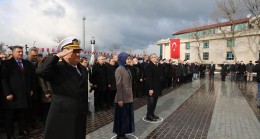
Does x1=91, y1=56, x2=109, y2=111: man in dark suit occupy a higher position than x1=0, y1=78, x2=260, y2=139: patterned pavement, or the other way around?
x1=91, y1=56, x2=109, y2=111: man in dark suit

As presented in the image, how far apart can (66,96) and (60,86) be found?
0.14 metres

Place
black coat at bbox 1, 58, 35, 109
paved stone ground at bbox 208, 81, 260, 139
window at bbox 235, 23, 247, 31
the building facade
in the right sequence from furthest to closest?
window at bbox 235, 23, 247, 31 < the building facade < paved stone ground at bbox 208, 81, 260, 139 < black coat at bbox 1, 58, 35, 109

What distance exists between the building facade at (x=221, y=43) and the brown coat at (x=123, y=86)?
3786cm

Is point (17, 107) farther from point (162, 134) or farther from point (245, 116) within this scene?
point (245, 116)

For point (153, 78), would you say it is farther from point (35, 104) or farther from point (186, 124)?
point (35, 104)

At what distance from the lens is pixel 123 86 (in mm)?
5500

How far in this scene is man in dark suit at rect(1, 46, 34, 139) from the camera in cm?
509

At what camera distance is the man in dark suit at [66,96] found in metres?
2.77

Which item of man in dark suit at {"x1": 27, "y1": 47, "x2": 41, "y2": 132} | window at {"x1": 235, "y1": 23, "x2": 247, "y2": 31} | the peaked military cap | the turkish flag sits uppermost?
window at {"x1": 235, "y1": 23, "x2": 247, "y2": 31}

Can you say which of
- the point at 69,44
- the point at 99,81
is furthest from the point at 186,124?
the point at 69,44

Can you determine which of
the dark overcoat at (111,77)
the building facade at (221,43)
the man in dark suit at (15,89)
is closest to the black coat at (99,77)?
the dark overcoat at (111,77)

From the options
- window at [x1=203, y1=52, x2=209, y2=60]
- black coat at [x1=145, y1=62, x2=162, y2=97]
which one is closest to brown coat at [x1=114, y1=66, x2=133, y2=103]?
black coat at [x1=145, y1=62, x2=162, y2=97]

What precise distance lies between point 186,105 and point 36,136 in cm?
648

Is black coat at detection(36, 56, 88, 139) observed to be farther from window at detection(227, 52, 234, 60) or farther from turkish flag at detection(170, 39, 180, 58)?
window at detection(227, 52, 234, 60)
